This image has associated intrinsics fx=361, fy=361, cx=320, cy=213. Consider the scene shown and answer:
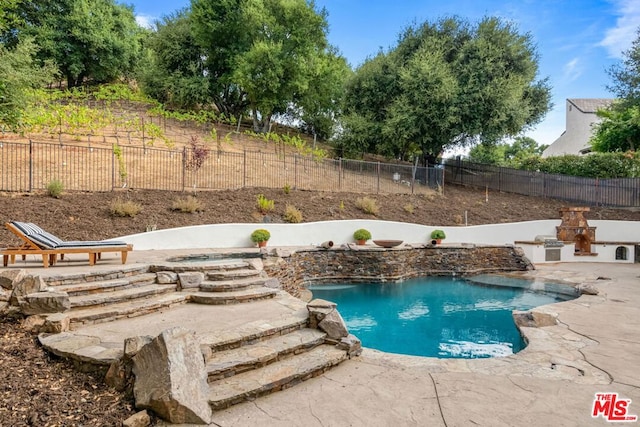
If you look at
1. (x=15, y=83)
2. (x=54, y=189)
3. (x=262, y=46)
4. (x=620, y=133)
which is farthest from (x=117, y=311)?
(x=620, y=133)

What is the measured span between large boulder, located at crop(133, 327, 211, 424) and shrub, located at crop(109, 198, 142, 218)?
7.93 meters

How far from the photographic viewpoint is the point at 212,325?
13.5ft

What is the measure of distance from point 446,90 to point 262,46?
9782mm

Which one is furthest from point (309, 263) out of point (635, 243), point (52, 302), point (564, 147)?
point (564, 147)

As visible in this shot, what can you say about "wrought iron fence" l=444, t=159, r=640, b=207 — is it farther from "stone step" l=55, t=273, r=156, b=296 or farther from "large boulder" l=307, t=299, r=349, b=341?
"stone step" l=55, t=273, r=156, b=296

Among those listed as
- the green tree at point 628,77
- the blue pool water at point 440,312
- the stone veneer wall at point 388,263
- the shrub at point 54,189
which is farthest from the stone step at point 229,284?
the green tree at point 628,77

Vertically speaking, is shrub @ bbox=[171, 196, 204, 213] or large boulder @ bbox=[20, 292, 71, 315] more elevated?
shrub @ bbox=[171, 196, 204, 213]

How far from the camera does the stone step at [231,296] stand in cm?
509

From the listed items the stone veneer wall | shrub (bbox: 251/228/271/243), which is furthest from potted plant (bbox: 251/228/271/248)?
the stone veneer wall

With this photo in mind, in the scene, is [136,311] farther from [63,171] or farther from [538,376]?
[63,171]

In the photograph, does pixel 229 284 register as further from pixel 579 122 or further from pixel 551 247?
pixel 579 122

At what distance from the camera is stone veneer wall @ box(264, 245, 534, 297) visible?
9.48 meters

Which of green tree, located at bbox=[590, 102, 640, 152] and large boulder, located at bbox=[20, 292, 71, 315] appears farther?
green tree, located at bbox=[590, 102, 640, 152]

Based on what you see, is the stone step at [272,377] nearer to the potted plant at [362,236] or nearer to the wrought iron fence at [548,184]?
the potted plant at [362,236]
